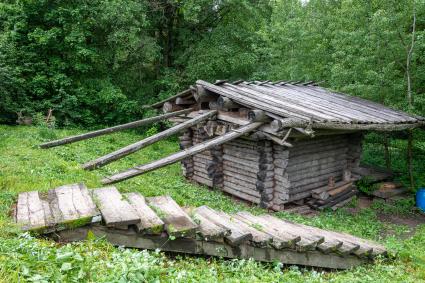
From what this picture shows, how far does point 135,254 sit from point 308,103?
8.51 meters

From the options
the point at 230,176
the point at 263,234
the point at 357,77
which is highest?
the point at 357,77

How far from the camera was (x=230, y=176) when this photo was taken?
1223cm

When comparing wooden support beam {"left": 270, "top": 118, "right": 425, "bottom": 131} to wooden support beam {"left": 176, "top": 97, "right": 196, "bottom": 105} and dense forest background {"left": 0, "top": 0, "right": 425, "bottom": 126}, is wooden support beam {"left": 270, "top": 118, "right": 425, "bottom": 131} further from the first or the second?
wooden support beam {"left": 176, "top": 97, "right": 196, "bottom": 105}

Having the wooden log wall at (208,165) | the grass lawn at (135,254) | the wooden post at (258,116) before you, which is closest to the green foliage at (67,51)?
the grass lawn at (135,254)

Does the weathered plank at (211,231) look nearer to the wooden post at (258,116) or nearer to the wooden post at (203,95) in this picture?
the wooden post at (258,116)

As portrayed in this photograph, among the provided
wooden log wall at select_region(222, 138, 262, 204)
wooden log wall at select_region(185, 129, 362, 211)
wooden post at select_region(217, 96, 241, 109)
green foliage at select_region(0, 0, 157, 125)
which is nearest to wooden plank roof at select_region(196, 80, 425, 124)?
wooden post at select_region(217, 96, 241, 109)

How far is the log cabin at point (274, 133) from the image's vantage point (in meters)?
9.62

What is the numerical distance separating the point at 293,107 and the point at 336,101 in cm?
346

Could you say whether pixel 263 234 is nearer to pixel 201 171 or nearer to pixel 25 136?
pixel 201 171

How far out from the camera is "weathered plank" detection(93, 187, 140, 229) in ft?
14.6

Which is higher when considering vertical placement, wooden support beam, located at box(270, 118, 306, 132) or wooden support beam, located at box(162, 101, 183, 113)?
wooden support beam, located at box(270, 118, 306, 132)

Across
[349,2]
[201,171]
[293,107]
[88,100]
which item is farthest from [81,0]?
[293,107]

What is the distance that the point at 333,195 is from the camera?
11820mm

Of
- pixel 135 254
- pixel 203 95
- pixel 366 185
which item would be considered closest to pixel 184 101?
pixel 203 95
